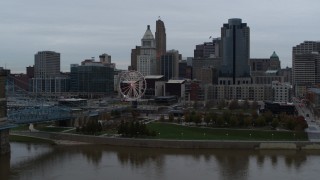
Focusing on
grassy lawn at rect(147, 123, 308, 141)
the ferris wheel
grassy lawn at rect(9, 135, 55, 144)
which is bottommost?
grassy lawn at rect(9, 135, 55, 144)

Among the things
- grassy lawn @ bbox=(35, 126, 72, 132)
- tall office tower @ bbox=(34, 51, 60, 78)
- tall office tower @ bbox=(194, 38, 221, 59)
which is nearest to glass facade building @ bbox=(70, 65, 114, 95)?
tall office tower @ bbox=(34, 51, 60, 78)

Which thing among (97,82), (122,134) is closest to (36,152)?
(122,134)

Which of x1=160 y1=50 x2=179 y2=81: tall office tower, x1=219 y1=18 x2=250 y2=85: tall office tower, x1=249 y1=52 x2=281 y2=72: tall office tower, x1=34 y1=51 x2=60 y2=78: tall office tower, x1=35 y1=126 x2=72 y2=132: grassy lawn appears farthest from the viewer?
x1=249 y1=52 x2=281 y2=72: tall office tower

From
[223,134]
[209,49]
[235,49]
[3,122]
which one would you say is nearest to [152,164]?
[3,122]

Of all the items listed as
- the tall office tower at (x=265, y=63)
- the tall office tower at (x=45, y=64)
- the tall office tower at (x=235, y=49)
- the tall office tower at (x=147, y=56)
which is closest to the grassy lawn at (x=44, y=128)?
the tall office tower at (x=235, y=49)

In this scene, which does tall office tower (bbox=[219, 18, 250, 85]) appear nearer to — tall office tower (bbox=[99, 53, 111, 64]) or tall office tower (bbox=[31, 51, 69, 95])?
tall office tower (bbox=[31, 51, 69, 95])

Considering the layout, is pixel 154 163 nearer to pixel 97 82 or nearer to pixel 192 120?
pixel 192 120

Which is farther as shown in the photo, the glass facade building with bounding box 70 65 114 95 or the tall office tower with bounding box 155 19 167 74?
the tall office tower with bounding box 155 19 167 74
